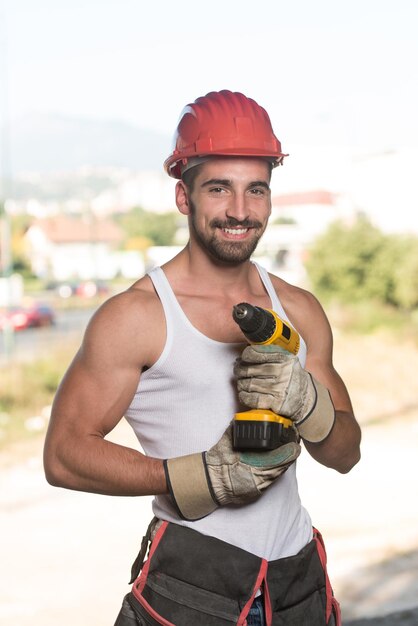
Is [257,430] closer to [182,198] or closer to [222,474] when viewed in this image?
[222,474]

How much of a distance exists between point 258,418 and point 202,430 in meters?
0.29

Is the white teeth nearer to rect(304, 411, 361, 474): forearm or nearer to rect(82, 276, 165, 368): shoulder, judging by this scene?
rect(82, 276, 165, 368): shoulder

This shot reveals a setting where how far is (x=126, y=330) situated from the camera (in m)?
2.63

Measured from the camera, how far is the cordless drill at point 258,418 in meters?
2.39

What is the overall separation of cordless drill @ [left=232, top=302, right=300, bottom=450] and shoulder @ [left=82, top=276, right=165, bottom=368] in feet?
1.03

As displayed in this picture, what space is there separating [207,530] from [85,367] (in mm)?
550

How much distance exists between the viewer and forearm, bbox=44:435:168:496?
2.59m

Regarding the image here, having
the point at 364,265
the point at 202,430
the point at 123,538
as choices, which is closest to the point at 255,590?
the point at 202,430

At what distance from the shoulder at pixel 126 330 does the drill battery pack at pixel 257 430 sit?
1.16 ft

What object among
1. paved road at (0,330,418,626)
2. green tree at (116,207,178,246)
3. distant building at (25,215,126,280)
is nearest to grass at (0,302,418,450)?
paved road at (0,330,418,626)

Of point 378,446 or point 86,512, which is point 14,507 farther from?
point 378,446

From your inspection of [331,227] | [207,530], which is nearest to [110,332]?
[207,530]

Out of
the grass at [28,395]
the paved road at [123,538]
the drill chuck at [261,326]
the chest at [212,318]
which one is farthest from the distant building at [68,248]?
the drill chuck at [261,326]

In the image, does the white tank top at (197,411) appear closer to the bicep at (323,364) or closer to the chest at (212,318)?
the chest at (212,318)
